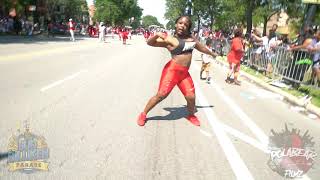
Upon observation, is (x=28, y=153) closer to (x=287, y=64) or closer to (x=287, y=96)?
(x=287, y=96)

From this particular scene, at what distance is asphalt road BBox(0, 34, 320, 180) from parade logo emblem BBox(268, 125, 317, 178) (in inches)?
3.6

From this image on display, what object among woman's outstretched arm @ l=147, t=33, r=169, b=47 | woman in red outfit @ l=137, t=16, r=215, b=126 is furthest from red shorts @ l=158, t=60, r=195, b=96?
woman's outstretched arm @ l=147, t=33, r=169, b=47

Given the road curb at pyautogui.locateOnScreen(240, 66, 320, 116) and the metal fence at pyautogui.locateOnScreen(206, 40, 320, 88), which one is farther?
the metal fence at pyautogui.locateOnScreen(206, 40, 320, 88)

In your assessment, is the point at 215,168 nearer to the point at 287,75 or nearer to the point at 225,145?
the point at 225,145

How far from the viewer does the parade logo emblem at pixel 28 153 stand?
187 inches

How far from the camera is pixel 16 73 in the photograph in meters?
12.0

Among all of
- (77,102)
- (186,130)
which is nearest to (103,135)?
(186,130)

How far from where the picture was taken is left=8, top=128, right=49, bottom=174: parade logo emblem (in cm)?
475

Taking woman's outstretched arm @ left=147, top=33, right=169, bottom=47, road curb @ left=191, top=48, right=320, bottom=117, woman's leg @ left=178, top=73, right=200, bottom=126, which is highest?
woman's outstretched arm @ left=147, top=33, right=169, bottom=47

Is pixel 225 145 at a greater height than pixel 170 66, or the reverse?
pixel 170 66

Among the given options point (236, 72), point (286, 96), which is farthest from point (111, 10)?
point (286, 96)

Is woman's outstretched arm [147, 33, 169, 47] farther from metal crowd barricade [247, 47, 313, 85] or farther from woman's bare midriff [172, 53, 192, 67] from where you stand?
metal crowd barricade [247, 47, 313, 85]

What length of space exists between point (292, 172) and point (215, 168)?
3.21 feet

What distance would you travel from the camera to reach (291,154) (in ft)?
18.9
